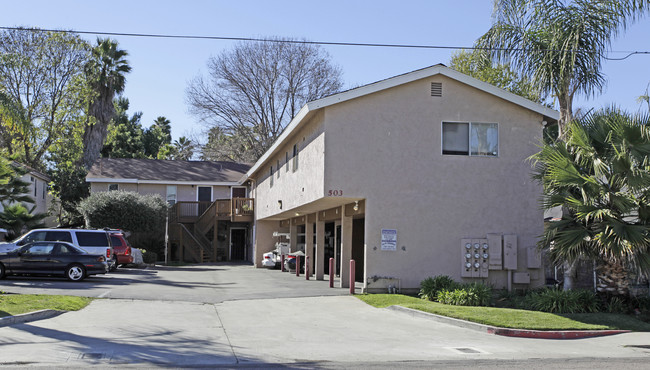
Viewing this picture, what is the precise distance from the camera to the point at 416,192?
64.1 ft

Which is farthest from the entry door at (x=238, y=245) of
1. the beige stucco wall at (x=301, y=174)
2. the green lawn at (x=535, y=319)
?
the green lawn at (x=535, y=319)

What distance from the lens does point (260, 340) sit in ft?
37.8

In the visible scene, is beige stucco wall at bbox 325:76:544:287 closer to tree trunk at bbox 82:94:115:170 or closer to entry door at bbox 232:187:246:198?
entry door at bbox 232:187:246:198

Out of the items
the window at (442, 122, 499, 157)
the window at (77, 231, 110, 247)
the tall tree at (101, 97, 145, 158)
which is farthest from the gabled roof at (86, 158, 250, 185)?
the window at (442, 122, 499, 157)

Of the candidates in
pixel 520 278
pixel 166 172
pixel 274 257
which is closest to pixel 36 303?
pixel 520 278

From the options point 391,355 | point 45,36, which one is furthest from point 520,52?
point 45,36

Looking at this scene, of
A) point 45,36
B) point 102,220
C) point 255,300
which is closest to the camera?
point 255,300

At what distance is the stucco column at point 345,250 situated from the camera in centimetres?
2128

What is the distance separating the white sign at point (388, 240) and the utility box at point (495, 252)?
2.95 metres

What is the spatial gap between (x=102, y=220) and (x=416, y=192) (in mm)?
24743

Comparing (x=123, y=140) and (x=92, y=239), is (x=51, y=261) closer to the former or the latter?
(x=92, y=239)

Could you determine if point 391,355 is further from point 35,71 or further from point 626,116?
point 35,71

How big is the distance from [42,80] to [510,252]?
33.7 meters

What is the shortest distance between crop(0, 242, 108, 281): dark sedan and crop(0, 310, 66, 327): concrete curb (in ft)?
27.7
